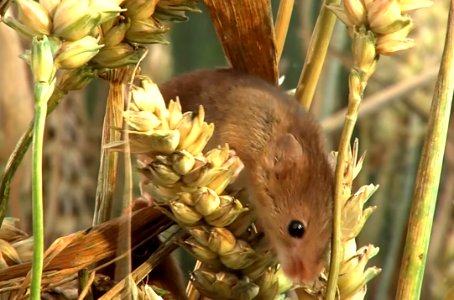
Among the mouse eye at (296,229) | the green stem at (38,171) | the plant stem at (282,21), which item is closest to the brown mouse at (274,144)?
the mouse eye at (296,229)

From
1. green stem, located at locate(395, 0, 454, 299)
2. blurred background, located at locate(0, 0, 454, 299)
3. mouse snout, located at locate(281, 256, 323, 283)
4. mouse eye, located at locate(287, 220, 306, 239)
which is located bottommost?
blurred background, located at locate(0, 0, 454, 299)

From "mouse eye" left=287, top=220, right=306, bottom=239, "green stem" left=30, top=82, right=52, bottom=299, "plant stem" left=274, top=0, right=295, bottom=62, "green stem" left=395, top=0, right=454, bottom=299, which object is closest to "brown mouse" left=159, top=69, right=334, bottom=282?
"mouse eye" left=287, top=220, right=306, bottom=239

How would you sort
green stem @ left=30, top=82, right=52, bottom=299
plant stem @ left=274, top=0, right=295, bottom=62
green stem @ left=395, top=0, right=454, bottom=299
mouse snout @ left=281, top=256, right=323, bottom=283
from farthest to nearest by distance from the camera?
1. plant stem @ left=274, top=0, right=295, bottom=62
2. mouse snout @ left=281, top=256, right=323, bottom=283
3. green stem @ left=395, top=0, right=454, bottom=299
4. green stem @ left=30, top=82, right=52, bottom=299

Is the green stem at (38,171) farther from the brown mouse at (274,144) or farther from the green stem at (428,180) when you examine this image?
the brown mouse at (274,144)

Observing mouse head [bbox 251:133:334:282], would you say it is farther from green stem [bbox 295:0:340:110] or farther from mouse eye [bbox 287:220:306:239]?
green stem [bbox 295:0:340:110]

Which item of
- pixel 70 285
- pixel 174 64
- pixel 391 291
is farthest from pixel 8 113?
pixel 70 285

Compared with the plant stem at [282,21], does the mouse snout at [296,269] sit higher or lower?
lower

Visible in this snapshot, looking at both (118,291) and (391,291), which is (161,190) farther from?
(391,291)
